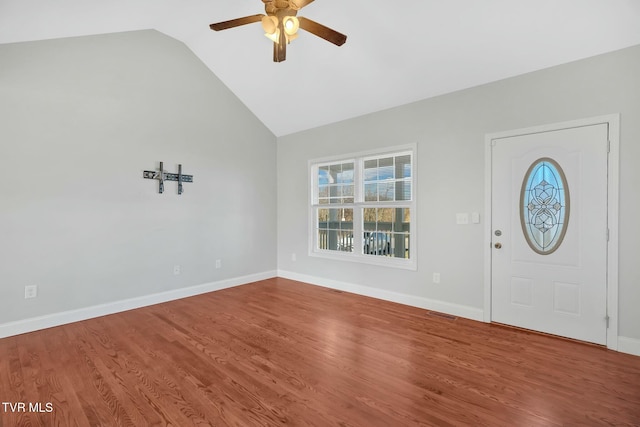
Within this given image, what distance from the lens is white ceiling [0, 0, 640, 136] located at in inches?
100

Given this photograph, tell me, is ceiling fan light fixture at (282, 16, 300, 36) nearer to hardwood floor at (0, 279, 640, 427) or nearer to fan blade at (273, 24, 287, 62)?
fan blade at (273, 24, 287, 62)

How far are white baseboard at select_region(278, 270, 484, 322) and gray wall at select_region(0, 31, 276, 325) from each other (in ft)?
4.01

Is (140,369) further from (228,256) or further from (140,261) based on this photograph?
(228,256)

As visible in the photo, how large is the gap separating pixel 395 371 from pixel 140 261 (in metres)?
3.37

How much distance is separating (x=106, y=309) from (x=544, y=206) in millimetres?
5013

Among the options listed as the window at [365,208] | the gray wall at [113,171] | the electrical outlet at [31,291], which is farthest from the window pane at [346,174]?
the electrical outlet at [31,291]

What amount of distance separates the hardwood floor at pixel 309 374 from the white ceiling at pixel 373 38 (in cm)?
274

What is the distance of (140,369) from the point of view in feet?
7.65

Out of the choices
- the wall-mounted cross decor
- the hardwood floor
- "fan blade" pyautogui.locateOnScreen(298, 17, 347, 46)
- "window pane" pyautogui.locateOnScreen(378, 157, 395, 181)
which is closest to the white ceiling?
"window pane" pyautogui.locateOnScreen(378, 157, 395, 181)

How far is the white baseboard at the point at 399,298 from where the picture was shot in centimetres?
344

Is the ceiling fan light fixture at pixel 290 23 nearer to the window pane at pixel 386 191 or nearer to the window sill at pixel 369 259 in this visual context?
the window pane at pixel 386 191

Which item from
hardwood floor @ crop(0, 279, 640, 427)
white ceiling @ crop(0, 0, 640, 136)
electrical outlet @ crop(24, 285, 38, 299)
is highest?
white ceiling @ crop(0, 0, 640, 136)

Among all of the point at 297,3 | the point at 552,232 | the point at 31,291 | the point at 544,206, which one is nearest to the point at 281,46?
the point at 297,3

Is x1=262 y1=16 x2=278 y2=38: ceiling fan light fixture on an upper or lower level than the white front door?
upper
